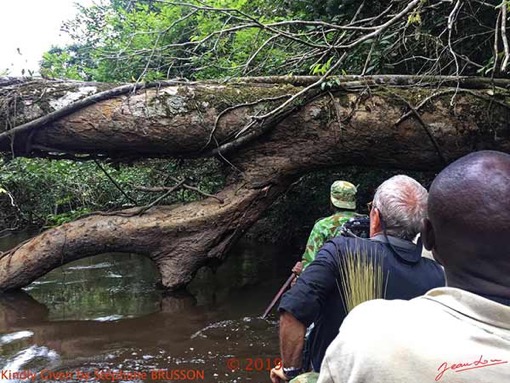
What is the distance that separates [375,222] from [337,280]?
0.36 meters

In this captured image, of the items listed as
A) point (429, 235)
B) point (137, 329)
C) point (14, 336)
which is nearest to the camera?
point (429, 235)

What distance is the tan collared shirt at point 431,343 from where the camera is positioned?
3.04 ft

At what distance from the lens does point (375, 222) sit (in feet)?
7.84

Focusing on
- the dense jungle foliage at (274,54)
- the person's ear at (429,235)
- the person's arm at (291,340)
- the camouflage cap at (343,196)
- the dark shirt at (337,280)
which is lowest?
the person's arm at (291,340)

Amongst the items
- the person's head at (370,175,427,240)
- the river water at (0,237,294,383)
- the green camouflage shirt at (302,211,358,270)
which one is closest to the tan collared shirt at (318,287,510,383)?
the person's head at (370,175,427,240)

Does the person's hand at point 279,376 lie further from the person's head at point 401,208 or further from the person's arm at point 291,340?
the person's head at point 401,208

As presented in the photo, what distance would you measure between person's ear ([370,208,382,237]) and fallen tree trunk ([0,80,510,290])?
3398 mm

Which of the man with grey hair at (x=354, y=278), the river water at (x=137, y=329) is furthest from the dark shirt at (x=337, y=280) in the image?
the river water at (x=137, y=329)

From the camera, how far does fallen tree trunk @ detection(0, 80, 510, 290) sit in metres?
5.61

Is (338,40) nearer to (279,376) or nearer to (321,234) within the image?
(321,234)

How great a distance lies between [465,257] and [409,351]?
253mm

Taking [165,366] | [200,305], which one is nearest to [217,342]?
[165,366]

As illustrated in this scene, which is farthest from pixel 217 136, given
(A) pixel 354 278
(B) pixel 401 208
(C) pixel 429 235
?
(C) pixel 429 235

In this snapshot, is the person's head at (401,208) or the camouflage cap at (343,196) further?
the camouflage cap at (343,196)
